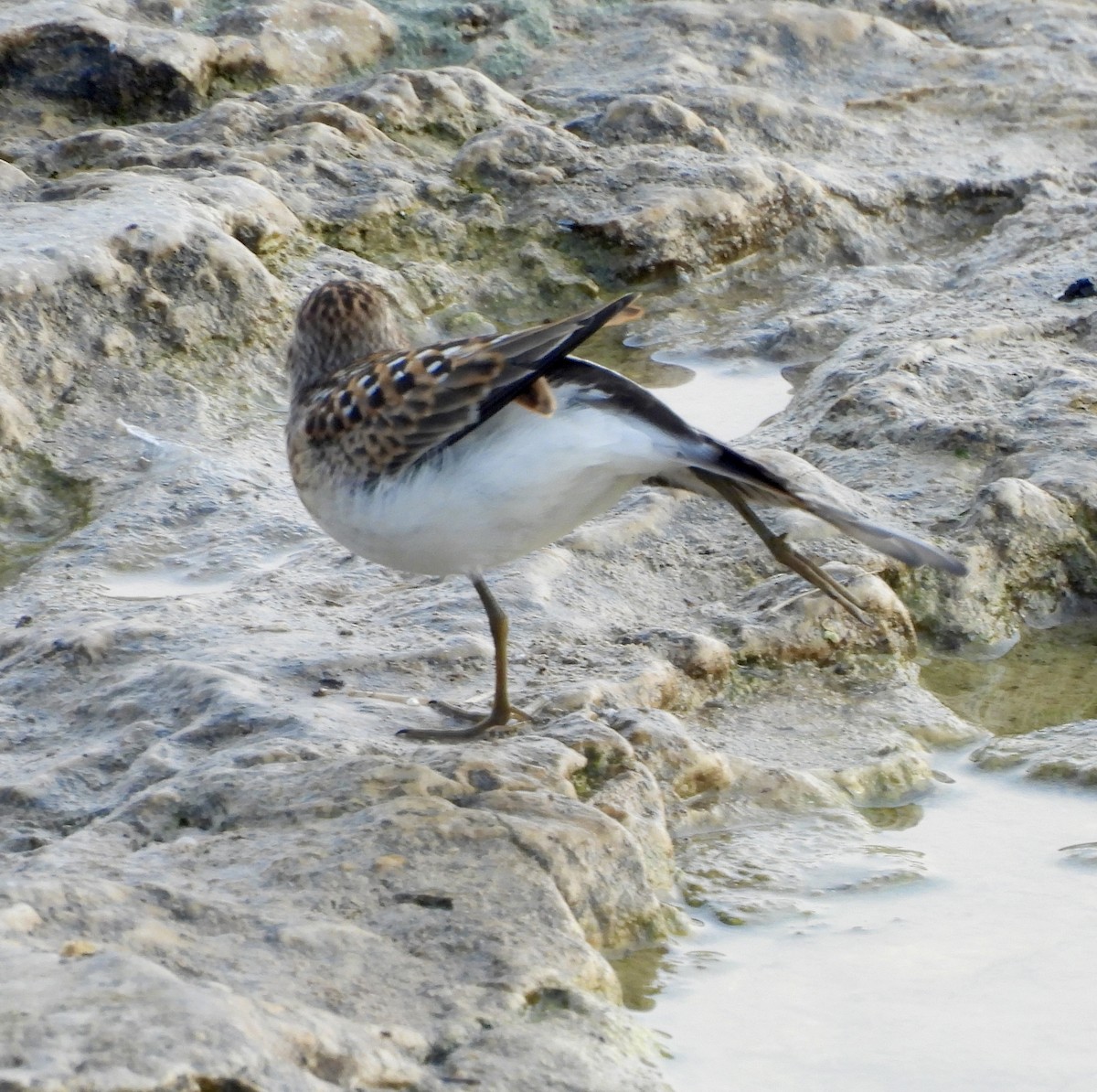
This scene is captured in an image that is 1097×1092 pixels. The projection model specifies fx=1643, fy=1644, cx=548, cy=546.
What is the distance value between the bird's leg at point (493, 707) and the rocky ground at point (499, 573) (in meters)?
0.09

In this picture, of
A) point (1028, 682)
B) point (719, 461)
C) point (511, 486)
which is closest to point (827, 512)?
point (719, 461)

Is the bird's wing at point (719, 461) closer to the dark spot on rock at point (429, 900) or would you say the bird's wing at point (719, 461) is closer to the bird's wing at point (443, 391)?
the bird's wing at point (443, 391)

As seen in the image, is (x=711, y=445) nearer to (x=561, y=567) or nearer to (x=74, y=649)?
(x=561, y=567)

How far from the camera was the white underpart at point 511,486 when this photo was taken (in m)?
3.61

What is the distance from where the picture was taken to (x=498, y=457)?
365 centimetres

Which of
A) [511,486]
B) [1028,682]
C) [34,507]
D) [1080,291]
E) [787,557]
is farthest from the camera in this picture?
[1080,291]

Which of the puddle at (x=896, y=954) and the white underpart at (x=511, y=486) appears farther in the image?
the white underpart at (x=511, y=486)

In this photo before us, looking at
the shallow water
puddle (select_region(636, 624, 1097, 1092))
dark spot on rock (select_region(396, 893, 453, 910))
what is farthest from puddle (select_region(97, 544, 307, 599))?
the shallow water

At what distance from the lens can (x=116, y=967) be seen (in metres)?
2.54

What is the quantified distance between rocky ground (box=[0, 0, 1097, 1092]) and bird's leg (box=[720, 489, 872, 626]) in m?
0.34

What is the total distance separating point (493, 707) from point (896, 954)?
1.13m

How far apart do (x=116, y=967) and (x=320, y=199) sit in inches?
202

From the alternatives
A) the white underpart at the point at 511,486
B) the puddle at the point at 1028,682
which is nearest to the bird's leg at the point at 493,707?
the white underpart at the point at 511,486

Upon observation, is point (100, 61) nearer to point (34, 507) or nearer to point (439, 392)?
point (34, 507)
